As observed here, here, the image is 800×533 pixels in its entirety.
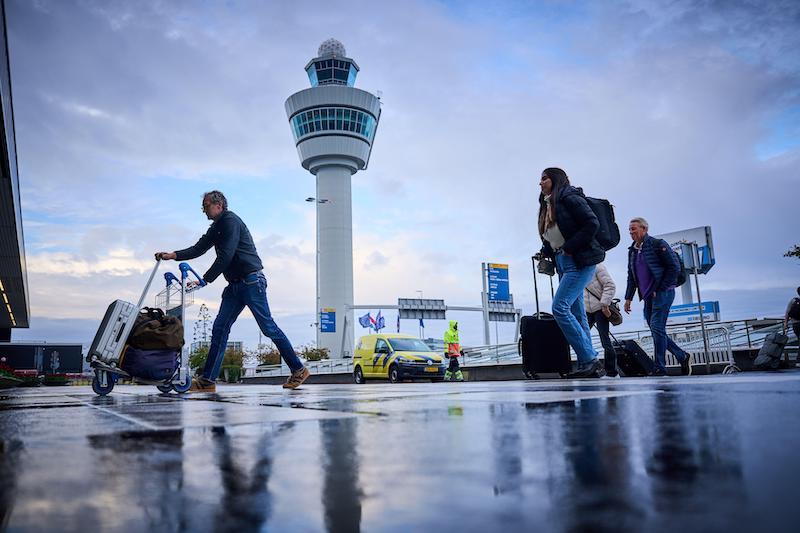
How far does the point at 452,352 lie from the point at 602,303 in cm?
863

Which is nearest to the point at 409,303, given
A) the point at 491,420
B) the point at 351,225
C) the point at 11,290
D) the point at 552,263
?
the point at 11,290

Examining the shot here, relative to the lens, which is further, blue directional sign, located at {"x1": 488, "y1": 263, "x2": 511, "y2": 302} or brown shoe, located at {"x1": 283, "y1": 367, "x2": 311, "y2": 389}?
blue directional sign, located at {"x1": 488, "y1": 263, "x2": 511, "y2": 302}

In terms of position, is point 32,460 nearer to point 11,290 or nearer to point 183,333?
point 183,333

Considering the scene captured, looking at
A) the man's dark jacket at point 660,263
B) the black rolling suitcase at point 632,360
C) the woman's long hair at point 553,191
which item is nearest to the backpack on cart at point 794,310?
the black rolling suitcase at point 632,360

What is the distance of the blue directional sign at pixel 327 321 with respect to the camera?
6775 centimetres

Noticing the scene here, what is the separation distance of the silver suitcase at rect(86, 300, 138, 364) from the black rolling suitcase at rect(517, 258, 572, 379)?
4473 millimetres

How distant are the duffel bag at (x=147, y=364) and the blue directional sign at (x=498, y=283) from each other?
42734 mm

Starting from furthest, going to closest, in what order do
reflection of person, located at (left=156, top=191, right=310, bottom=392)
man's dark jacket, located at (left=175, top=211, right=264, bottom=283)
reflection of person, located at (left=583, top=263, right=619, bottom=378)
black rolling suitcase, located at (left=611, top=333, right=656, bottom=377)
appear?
1. black rolling suitcase, located at (left=611, top=333, right=656, bottom=377)
2. reflection of person, located at (left=583, top=263, right=619, bottom=378)
3. reflection of person, located at (left=156, top=191, right=310, bottom=392)
4. man's dark jacket, located at (left=175, top=211, right=264, bottom=283)

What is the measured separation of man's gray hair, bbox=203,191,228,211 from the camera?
19.7 ft

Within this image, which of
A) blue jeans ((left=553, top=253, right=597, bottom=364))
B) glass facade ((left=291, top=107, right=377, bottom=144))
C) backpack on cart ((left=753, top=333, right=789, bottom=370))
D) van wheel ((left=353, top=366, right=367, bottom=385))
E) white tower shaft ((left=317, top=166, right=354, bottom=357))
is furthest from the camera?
glass facade ((left=291, top=107, right=377, bottom=144))

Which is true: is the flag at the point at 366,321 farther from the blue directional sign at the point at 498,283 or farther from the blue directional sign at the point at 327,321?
the blue directional sign at the point at 498,283

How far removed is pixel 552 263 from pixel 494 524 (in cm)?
569

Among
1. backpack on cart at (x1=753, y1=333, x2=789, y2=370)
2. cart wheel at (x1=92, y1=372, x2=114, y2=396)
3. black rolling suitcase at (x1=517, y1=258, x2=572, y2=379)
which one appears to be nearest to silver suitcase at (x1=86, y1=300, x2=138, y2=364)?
cart wheel at (x1=92, y1=372, x2=114, y2=396)

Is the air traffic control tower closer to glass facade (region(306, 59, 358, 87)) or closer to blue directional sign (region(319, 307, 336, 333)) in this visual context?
glass facade (region(306, 59, 358, 87))
